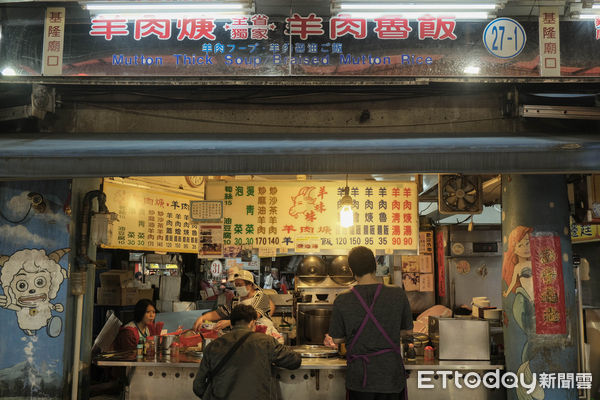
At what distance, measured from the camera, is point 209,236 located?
805 cm

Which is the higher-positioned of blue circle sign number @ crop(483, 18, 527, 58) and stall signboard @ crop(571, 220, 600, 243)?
blue circle sign number @ crop(483, 18, 527, 58)

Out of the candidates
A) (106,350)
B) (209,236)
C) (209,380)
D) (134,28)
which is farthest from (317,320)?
(134,28)

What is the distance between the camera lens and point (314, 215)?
7.95 m

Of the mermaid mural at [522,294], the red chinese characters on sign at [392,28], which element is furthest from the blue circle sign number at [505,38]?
the mermaid mural at [522,294]

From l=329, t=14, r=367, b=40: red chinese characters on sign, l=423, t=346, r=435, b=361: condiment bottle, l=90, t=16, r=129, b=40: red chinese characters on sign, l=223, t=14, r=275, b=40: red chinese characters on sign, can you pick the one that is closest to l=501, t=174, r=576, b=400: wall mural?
Result: l=423, t=346, r=435, b=361: condiment bottle

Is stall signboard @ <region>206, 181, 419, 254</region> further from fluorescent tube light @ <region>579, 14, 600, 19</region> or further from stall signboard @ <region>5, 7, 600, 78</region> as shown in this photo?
fluorescent tube light @ <region>579, 14, 600, 19</region>

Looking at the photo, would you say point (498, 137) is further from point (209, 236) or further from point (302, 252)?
point (209, 236)

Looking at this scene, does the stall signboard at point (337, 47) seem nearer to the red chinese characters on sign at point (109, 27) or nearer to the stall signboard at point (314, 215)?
the red chinese characters on sign at point (109, 27)

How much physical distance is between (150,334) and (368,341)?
3801 mm

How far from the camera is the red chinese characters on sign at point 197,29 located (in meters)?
5.75

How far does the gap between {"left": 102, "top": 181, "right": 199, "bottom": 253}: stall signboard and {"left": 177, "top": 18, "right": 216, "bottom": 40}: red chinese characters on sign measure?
2864 millimetres

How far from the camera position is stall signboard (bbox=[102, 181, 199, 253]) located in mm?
7949

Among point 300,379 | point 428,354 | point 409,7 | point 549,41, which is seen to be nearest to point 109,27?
point 409,7

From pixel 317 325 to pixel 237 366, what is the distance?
13.1ft
